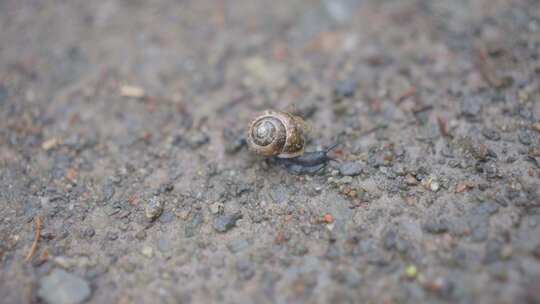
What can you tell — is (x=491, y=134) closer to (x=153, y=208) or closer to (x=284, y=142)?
(x=284, y=142)

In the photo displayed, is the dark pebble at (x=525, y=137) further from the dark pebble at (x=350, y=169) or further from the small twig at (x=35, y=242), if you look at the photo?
the small twig at (x=35, y=242)

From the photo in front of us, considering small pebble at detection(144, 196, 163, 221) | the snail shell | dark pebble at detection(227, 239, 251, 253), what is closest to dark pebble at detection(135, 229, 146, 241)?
small pebble at detection(144, 196, 163, 221)

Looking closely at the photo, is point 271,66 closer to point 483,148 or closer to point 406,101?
point 406,101

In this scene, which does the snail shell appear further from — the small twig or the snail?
the small twig

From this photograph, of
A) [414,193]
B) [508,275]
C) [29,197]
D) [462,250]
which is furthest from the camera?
[29,197]

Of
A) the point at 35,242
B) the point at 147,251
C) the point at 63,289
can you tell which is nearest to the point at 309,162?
the point at 147,251

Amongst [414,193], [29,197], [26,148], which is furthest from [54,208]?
[414,193]

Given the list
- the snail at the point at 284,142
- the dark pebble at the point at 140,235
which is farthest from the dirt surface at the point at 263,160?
the snail at the point at 284,142
